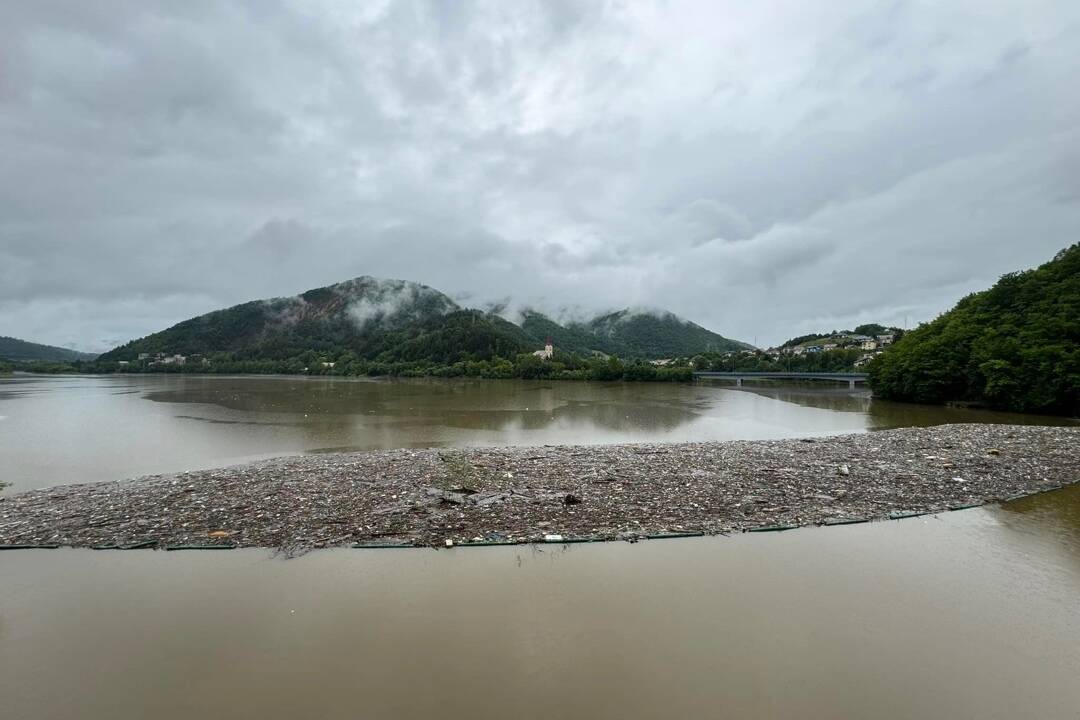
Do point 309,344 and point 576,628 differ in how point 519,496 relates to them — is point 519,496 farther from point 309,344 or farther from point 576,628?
point 309,344

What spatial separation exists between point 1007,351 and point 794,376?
48.0 meters

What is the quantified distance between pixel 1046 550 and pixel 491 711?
10.8 m

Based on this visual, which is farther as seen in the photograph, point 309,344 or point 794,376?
point 309,344

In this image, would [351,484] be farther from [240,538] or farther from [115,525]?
[115,525]

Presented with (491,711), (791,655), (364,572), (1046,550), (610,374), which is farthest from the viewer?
(610,374)

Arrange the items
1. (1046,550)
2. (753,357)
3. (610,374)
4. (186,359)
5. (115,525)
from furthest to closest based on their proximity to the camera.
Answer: (186,359)
(753,357)
(610,374)
(115,525)
(1046,550)

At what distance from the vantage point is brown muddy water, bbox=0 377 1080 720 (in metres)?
5.38

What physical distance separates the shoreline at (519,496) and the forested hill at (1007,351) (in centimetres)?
1953

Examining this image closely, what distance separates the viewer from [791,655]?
20.0 ft

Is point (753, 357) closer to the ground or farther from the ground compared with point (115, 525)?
farther from the ground

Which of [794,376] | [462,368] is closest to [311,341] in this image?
[462,368]

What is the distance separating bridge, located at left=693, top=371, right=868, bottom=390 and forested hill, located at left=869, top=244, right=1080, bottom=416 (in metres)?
21.7

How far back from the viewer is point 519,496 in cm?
1198

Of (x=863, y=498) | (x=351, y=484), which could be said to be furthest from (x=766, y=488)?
(x=351, y=484)
